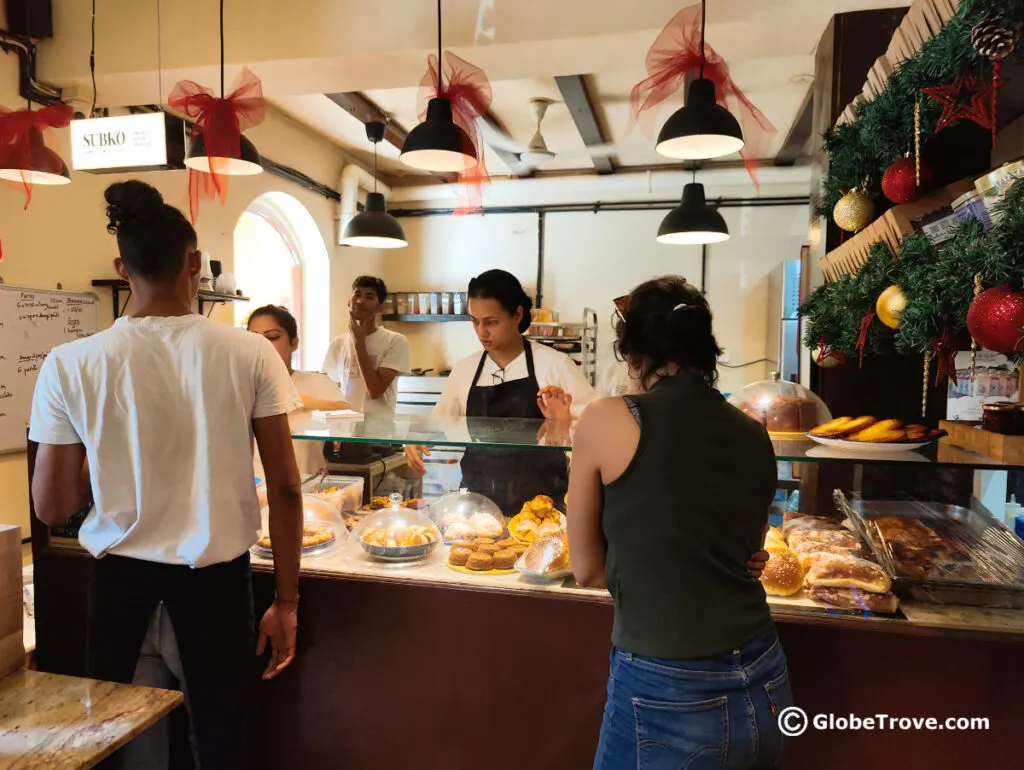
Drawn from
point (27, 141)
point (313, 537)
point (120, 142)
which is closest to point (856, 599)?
point (313, 537)

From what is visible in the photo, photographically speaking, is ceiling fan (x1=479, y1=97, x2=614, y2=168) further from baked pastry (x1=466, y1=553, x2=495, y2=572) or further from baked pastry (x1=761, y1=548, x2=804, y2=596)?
baked pastry (x1=761, y1=548, x2=804, y2=596)

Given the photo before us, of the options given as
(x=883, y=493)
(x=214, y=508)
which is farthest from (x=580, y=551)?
(x=883, y=493)

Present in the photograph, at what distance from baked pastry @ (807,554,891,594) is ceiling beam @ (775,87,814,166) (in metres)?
4.19

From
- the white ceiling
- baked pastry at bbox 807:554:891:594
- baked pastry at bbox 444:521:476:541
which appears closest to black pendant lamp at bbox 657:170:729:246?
the white ceiling

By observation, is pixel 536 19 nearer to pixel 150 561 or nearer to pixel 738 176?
pixel 150 561

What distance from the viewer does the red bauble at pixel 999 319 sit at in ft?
4.11

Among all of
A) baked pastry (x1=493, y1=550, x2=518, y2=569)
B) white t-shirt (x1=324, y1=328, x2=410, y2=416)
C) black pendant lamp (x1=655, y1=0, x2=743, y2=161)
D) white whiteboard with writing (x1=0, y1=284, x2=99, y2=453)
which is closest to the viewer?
baked pastry (x1=493, y1=550, x2=518, y2=569)

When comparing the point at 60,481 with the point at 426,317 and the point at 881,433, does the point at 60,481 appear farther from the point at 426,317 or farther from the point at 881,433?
the point at 426,317

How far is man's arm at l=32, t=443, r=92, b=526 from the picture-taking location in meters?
1.67

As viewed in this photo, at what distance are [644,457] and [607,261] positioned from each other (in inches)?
255

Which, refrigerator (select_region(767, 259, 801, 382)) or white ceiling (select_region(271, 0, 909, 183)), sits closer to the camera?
white ceiling (select_region(271, 0, 909, 183))

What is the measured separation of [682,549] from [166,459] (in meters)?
1.23

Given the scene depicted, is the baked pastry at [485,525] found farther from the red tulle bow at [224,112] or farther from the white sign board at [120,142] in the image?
the white sign board at [120,142]

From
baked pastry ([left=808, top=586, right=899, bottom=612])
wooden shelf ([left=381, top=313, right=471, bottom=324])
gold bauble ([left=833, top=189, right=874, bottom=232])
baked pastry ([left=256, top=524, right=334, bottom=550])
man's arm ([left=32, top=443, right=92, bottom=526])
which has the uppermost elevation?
gold bauble ([left=833, top=189, right=874, bottom=232])
